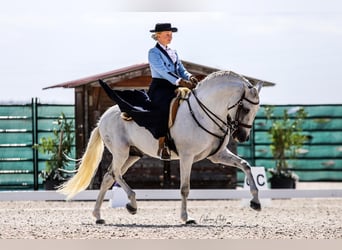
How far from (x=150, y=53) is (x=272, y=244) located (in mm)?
3683

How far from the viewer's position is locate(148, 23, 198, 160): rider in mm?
11508

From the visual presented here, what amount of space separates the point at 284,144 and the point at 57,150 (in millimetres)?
4158

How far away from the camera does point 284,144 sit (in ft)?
63.5

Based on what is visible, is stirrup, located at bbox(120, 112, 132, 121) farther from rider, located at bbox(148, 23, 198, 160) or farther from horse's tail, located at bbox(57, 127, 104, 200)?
horse's tail, located at bbox(57, 127, 104, 200)

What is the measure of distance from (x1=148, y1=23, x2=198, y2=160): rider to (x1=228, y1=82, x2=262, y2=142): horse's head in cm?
61

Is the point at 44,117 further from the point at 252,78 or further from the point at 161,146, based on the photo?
the point at 161,146

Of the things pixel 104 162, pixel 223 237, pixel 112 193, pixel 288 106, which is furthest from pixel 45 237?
pixel 288 106

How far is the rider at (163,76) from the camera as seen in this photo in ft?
37.8

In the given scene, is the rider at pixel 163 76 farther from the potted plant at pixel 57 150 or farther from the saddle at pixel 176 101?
the potted plant at pixel 57 150

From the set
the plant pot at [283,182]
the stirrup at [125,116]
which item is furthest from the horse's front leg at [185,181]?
the plant pot at [283,182]

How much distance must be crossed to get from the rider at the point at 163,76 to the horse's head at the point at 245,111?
0.61 metres

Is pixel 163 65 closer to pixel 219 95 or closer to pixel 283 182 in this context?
pixel 219 95

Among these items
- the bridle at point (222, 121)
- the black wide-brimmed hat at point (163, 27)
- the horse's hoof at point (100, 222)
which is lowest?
the horse's hoof at point (100, 222)

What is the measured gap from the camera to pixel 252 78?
18312 millimetres
